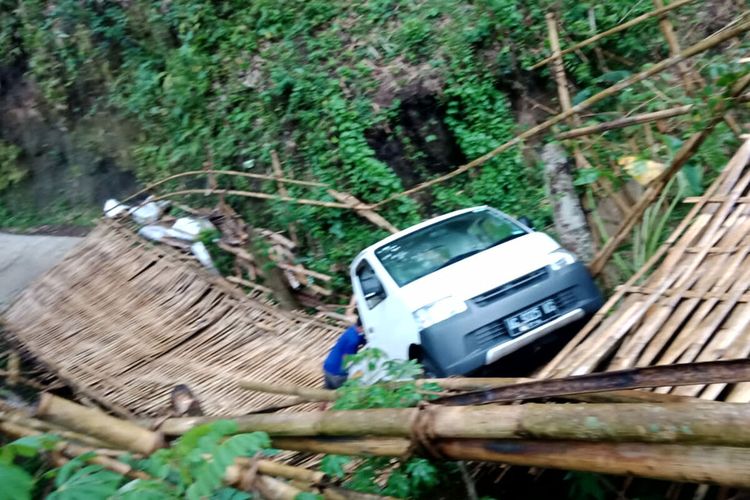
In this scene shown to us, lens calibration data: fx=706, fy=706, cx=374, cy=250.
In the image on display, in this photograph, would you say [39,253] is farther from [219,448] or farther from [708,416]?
[708,416]

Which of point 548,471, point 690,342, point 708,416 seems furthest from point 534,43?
point 708,416

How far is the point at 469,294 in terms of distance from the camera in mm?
5203

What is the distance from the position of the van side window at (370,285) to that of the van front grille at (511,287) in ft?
3.17

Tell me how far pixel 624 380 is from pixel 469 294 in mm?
2899

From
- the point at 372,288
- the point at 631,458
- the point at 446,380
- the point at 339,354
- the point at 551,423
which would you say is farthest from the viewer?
the point at 372,288

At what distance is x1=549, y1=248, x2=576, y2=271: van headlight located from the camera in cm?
535

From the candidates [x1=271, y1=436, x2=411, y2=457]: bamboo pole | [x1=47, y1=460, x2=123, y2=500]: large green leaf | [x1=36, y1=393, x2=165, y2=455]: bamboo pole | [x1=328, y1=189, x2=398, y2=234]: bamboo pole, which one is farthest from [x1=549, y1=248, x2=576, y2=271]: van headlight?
[x1=47, y1=460, x2=123, y2=500]: large green leaf

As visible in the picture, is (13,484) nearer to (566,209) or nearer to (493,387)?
(493,387)

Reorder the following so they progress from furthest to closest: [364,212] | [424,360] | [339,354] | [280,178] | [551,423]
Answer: [280,178], [364,212], [339,354], [424,360], [551,423]

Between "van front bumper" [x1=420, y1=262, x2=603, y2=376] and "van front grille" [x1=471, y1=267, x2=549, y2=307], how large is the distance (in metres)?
0.02

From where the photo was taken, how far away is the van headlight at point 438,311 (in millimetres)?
5098

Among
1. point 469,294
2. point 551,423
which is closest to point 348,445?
point 551,423

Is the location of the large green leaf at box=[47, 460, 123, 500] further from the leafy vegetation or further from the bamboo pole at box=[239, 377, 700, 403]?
the leafy vegetation

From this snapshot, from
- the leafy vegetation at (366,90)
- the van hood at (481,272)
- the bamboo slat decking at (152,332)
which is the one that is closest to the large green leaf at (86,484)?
the van hood at (481,272)
